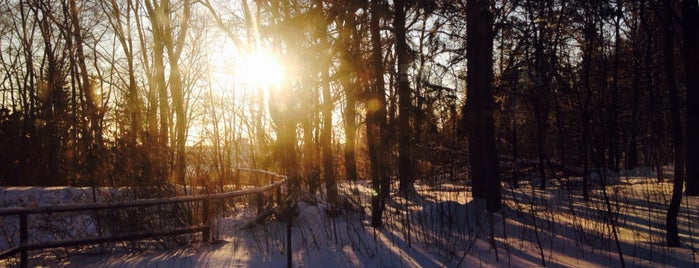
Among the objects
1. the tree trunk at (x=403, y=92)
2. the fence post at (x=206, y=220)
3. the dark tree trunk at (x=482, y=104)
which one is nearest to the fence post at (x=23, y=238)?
the fence post at (x=206, y=220)

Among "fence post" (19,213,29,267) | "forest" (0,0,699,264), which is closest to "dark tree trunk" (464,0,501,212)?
"forest" (0,0,699,264)

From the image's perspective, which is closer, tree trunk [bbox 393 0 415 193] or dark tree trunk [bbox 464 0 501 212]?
dark tree trunk [bbox 464 0 501 212]

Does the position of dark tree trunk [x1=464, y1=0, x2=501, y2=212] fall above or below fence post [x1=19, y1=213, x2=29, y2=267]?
above

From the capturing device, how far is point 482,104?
32.0ft

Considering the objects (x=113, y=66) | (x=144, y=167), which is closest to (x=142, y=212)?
(x=144, y=167)

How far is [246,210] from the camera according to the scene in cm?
1190

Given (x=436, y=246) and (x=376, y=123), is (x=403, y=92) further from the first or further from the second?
(x=436, y=246)

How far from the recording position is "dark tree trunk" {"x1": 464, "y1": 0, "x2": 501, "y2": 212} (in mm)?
9609

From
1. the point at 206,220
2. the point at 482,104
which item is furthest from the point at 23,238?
the point at 482,104

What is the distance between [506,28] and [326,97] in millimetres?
9040

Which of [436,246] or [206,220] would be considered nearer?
[436,246]

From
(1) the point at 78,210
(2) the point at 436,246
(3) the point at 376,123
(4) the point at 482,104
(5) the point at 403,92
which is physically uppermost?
(5) the point at 403,92

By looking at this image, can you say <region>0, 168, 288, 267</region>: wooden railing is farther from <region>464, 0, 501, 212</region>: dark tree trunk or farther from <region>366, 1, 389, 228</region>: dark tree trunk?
<region>464, 0, 501, 212</region>: dark tree trunk

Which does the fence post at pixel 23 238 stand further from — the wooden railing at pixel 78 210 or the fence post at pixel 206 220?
the fence post at pixel 206 220
